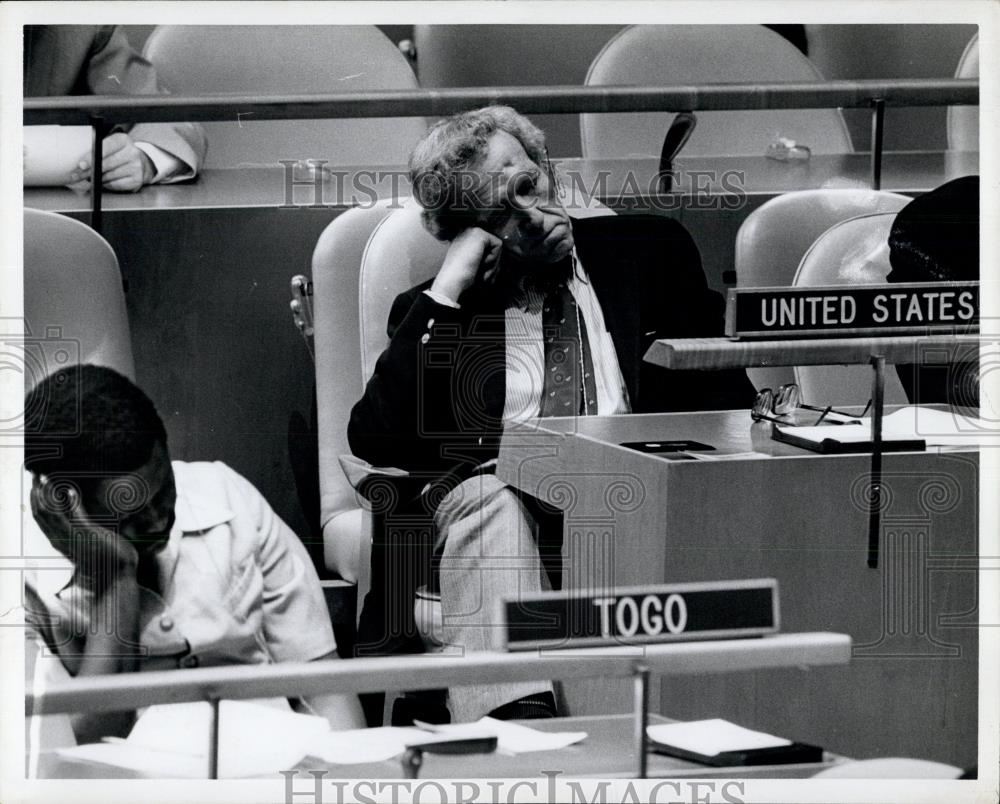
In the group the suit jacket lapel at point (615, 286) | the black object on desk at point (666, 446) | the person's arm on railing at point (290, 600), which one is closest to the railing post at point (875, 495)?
the black object on desk at point (666, 446)

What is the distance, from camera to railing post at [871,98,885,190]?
2.29 m

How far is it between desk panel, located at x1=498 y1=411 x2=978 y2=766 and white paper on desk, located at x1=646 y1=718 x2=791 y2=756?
0.03 metres

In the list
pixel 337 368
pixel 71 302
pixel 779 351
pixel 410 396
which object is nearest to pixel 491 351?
pixel 410 396

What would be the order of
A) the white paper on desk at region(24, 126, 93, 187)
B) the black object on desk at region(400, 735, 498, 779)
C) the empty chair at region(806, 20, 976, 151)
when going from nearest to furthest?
the black object on desk at region(400, 735, 498, 779), the white paper on desk at region(24, 126, 93, 187), the empty chair at region(806, 20, 976, 151)

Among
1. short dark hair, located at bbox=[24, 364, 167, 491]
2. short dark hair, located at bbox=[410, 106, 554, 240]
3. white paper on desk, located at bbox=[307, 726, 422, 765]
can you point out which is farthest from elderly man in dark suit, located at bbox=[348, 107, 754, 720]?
short dark hair, located at bbox=[24, 364, 167, 491]

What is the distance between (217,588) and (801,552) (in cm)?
91

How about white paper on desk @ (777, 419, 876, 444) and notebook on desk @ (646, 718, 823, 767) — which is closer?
notebook on desk @ (646, 718, 823, 767)

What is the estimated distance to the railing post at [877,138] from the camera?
2285mm

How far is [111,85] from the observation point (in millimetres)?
2170

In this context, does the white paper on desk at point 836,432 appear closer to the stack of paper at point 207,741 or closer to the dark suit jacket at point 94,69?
the stack of paper at point 207,741

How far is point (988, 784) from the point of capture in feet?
7.32

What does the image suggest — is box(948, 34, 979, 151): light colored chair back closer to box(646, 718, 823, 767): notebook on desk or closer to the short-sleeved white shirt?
box(646, 718, 823, 767): notebook on desk

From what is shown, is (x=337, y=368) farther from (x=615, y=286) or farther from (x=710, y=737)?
(x=710, y=737)

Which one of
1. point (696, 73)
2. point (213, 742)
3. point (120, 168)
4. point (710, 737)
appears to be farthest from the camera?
point (696, 73)
